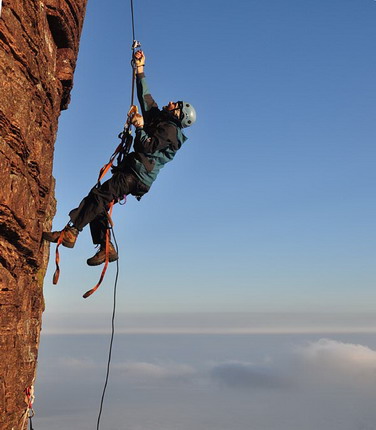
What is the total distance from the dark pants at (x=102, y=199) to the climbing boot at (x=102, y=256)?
0.21 m

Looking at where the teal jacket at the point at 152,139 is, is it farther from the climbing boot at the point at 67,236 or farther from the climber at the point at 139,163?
the climbing boot at the point at 67,236

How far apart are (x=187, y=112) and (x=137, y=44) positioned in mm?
1763

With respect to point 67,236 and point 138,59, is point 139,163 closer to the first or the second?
point 67,236

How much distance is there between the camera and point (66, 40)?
1063 centimetres

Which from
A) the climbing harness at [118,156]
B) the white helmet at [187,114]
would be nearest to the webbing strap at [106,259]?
the climbing harness at [118,156]

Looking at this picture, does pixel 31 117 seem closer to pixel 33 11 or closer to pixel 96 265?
pixel 33 11

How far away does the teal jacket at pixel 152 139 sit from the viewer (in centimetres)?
1049

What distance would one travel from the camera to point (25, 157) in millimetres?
8727

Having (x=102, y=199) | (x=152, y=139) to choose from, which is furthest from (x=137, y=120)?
(x=102, y=199)

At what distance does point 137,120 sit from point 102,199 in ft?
5.57

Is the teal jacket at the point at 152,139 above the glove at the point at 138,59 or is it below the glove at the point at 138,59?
below

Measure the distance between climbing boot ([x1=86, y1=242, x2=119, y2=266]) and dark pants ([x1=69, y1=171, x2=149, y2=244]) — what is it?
0.70 ft

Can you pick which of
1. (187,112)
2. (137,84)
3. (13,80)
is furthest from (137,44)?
(13,80)

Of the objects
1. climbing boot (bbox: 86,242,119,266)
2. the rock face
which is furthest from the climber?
the rock face
